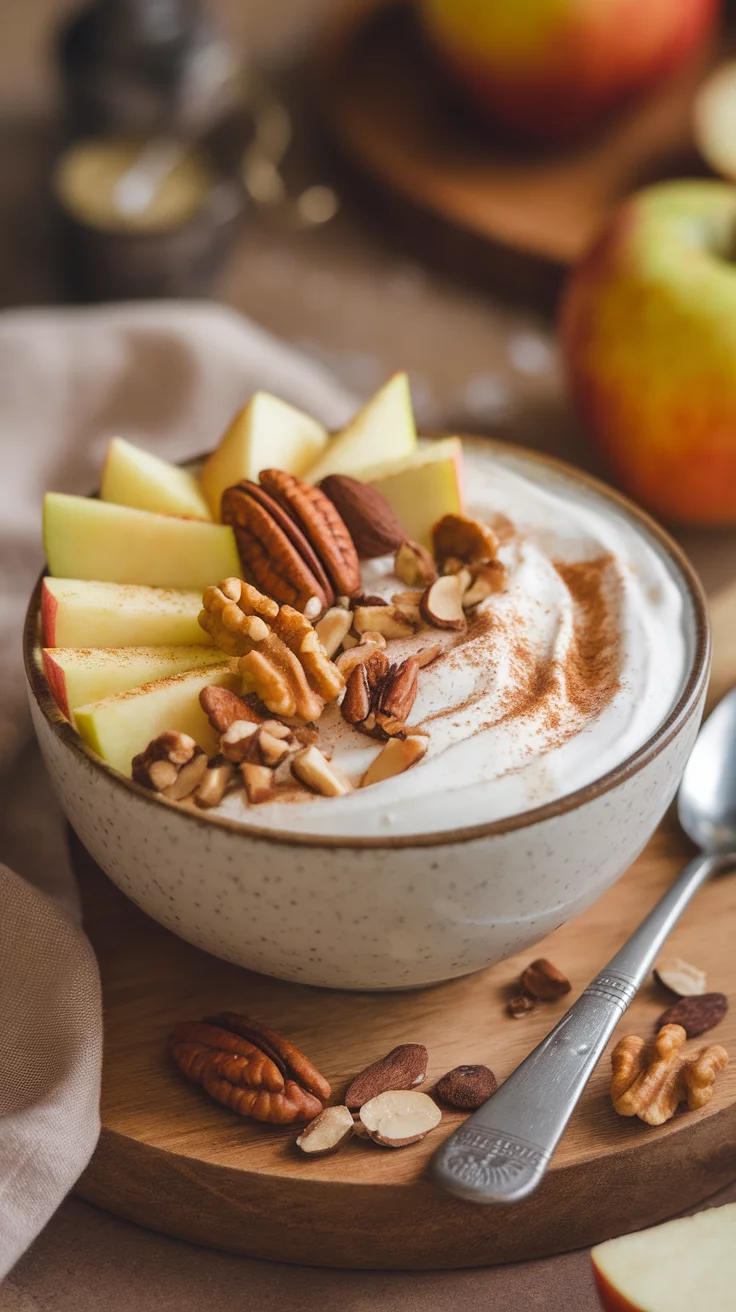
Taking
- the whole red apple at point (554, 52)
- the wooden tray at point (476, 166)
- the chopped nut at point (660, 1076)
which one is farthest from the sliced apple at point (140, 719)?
the whole red apple at point (554, 52)

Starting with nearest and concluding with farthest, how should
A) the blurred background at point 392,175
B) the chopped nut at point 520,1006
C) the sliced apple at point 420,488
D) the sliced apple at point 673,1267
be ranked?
the sliced apple at point 673,1267
the chopped nut at point 520,1006
the sliced apple at point 420,488
the blurred background at point 392,175

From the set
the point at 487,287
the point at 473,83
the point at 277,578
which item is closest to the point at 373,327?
the point at 487,287

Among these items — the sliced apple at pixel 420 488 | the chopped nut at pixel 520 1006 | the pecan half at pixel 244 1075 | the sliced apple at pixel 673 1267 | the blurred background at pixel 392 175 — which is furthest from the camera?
the blurred background at pixel 392 175

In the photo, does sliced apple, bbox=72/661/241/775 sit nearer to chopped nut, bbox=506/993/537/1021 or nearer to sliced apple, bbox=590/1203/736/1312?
chopped nut, bbox=506/993/537/1021

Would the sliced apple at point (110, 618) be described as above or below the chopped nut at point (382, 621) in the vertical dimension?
below

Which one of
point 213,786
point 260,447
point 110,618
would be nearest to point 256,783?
point 213,786

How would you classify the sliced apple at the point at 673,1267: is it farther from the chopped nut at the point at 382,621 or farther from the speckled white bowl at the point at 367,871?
the chopped nut at the point at 382,621

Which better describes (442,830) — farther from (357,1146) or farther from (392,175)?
(392,175)
